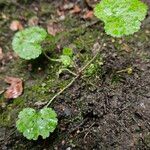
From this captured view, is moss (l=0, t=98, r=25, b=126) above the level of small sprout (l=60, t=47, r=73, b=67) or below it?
below

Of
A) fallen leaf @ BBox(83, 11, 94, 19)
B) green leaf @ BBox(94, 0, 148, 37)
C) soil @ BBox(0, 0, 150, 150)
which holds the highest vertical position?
green leaf @ BBox(94, 0, 148, 37)

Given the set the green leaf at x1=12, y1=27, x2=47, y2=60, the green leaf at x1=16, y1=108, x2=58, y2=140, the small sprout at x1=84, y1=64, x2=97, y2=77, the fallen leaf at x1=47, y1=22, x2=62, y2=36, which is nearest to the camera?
the green leaf at x1=16, y1=108, x2=58, y2=140

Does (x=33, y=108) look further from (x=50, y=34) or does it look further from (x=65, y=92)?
(x=50, y=34)

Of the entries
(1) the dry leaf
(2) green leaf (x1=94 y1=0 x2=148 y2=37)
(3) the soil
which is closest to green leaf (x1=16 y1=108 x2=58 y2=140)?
(3) the soil

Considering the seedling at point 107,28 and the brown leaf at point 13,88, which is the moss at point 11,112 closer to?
the brown leaf at point 13,88

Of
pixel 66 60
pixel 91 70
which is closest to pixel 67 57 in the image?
pixel 66 60

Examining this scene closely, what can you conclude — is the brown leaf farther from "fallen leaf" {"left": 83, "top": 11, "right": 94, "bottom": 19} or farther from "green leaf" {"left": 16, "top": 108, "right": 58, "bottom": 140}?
"fallen leaf" {"left": 83, "top": 11, "right": 94, "bottom": 19}
